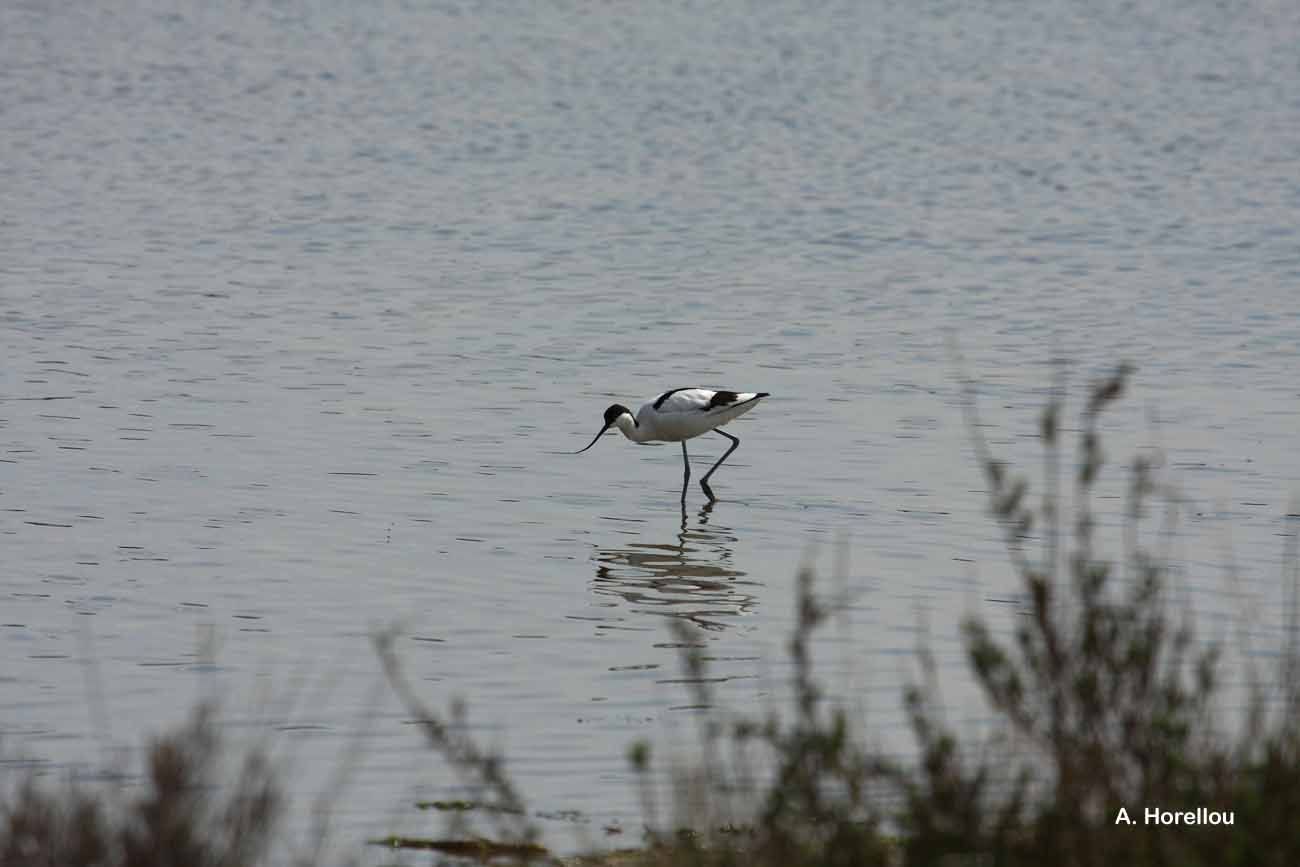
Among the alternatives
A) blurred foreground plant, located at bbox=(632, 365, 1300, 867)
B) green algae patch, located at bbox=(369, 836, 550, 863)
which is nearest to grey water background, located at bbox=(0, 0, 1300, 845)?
green algae patch, located at bbox=(369, 836, 550, 863)

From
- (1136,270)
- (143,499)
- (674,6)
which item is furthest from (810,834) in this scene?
(674,6)

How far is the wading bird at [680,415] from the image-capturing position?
13438 millimetres

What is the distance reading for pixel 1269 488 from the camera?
1270cm

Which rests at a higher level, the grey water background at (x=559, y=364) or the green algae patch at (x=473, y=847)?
the grey water background at (x=559, y=364)

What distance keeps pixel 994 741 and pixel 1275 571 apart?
631 centimetres

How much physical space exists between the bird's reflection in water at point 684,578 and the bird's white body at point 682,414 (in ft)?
4.42

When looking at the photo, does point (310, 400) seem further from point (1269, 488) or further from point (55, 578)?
point (1269, 488)

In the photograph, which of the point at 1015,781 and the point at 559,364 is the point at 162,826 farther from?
the point at 559,364

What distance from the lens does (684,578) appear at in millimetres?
11086

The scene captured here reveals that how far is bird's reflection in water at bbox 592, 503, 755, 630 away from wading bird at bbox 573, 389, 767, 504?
52.6 inches

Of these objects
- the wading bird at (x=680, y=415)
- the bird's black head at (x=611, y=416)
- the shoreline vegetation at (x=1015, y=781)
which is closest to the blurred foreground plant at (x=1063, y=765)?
the shoreline vegetation at (x=1015, y=781)

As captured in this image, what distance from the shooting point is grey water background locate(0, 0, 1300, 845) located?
9.07 metres

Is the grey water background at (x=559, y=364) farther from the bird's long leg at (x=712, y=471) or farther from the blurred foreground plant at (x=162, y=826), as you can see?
the blurred foreground plant at (x=162, y=826)

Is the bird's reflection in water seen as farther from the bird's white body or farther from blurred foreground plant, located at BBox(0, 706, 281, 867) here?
blurred foreground plant, located at BBox(0, 706, 281, 867)
